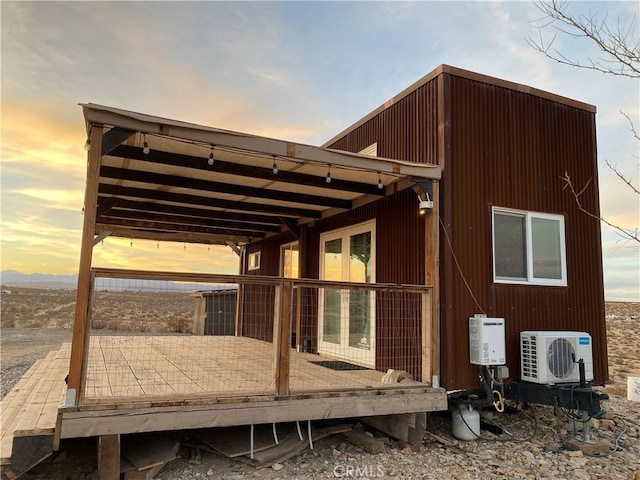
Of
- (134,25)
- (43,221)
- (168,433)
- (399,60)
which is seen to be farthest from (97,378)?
(43,221)

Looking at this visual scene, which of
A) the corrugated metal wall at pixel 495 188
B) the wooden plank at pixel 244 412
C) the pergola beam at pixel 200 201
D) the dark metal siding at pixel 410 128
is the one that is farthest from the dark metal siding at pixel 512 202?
the pergola beam at pixel 200 201

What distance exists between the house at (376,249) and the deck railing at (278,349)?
3 cm

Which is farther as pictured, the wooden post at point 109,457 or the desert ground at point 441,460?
the desert ground at point 441,460

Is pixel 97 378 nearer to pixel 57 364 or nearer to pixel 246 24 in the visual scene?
pixel 57 364

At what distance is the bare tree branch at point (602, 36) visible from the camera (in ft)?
11.6

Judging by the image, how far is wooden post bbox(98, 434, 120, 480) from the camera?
3.37 m

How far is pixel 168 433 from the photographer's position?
14.2 ft

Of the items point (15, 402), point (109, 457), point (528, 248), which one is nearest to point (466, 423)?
point (528, 248)

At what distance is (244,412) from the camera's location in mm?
3816

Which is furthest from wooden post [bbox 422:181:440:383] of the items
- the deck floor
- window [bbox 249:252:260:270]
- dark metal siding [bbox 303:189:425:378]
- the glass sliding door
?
window [bbox 249:252:260:270]

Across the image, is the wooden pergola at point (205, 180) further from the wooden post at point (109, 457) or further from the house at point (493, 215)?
the wooden post at point (109, 457)

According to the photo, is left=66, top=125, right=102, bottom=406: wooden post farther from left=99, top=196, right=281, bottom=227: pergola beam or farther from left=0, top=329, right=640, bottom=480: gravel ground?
left=99, top=196, right=281, bottom=227: pergola beam

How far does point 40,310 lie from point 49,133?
21116 millimetres

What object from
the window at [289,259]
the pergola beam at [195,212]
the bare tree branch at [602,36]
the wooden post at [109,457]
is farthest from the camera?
the window at [289,259]
